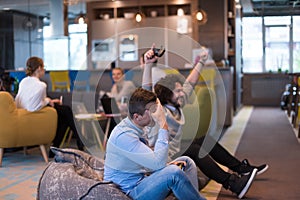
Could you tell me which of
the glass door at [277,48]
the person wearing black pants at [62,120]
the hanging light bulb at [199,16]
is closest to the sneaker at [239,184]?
the person wearing black pants at [62,120]

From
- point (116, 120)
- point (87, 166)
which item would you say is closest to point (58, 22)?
point (116, 120)

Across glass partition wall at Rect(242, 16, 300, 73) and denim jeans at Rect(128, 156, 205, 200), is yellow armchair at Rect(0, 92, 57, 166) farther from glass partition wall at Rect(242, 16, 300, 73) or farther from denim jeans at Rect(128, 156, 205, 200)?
glass partition wall at Rect(242, 16, 300, 73)

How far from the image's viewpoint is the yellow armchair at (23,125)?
14.9 ft

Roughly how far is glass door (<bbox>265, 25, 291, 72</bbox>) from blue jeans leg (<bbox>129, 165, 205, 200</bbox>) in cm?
1160

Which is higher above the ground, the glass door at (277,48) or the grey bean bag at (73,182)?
the glass door at (277,48)

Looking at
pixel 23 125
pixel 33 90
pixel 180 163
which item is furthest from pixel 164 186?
pixel 33 90

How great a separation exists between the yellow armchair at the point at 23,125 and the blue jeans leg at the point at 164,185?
2486 millimetres

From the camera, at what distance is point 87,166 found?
10.1 ft

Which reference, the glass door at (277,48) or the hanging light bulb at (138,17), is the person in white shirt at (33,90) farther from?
the glass door at (277,48)

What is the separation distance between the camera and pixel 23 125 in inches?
183

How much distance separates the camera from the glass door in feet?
44.5

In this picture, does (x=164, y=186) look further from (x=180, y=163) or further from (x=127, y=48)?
(x=127, y=48)

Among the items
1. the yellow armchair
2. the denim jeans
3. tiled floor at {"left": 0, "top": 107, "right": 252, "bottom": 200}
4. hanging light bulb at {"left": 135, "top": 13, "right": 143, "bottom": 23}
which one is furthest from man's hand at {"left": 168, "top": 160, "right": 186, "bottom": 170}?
hanging light bulb at {"left": 135, "top": 13, "right": 143, "bottom": 23}

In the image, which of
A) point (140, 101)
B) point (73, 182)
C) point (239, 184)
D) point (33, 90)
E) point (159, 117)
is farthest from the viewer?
point (33, 90)
